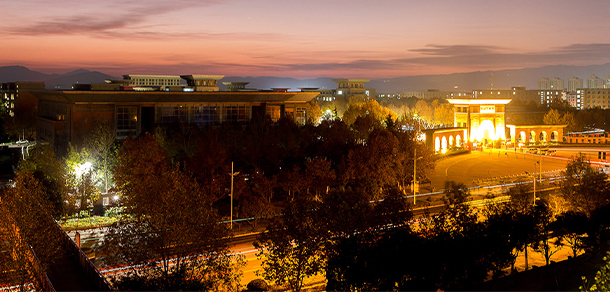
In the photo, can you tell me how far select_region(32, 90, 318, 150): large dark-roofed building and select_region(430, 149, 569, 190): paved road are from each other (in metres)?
28.3

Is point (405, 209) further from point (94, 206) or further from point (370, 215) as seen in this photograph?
point (94, 206)

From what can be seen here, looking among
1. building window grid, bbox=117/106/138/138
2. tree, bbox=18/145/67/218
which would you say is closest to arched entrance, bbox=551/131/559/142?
building window grid, bbox=117/106/138/138

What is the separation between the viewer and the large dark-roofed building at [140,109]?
66438 millimetres

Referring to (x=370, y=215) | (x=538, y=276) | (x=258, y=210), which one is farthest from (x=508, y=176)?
(x=370, y=215)

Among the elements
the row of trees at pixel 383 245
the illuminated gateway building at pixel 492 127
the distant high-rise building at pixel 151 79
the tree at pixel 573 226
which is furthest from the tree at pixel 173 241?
the distant high-rise building at pixel 151 79

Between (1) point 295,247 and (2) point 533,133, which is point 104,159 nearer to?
(1) point 295,247

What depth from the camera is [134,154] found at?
40.7 metres

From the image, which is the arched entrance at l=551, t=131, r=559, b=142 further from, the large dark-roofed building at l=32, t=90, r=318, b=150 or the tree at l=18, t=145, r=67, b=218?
the tree at l=18, t=145, r=67, b=218

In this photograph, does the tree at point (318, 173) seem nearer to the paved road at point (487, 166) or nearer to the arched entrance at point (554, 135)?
the paved road at point (487, 166)

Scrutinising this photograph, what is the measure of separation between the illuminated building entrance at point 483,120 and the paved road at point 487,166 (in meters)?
11.0

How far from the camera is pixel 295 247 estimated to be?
24375mm

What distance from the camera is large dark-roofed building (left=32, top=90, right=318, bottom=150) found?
66.4m

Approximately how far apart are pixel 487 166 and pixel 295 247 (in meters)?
47.6

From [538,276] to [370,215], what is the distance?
11.0 metres
